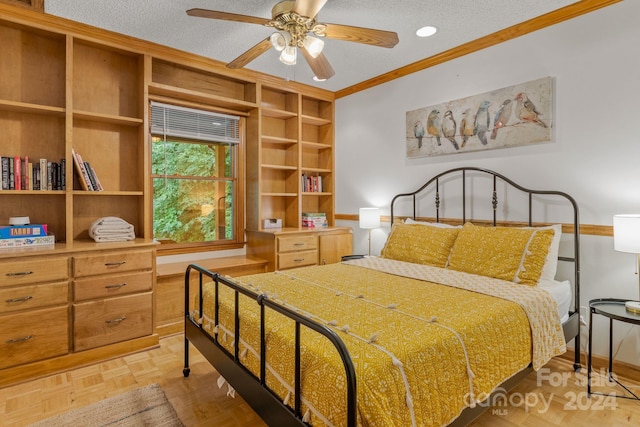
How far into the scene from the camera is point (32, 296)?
240 centimetres

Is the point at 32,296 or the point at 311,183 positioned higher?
the point at 311,183

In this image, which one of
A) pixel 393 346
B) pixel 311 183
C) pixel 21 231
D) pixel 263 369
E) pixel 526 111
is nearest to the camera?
pixel 393 346

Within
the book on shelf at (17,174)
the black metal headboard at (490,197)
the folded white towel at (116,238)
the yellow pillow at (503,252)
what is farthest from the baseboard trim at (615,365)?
the book on shelf at (17,174)

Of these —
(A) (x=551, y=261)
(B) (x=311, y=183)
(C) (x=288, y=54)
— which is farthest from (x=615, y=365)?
(B) (x=311, y=183)

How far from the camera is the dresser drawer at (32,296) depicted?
2320mm

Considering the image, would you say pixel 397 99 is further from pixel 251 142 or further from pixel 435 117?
A: pixel 251 142

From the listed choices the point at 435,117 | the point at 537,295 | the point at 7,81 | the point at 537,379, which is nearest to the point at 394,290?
the point at 537,295

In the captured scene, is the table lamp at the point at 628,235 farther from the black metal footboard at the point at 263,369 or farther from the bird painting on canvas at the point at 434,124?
the black metal footboard at the point at 263,369

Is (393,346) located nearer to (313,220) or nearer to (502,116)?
(502,116)

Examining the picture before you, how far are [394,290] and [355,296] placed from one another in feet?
0.95

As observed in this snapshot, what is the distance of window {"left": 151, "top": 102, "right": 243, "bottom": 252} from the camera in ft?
11.6

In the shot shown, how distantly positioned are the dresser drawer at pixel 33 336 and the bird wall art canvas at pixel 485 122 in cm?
334

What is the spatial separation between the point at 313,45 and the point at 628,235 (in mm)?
2238

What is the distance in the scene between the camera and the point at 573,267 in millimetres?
2645
